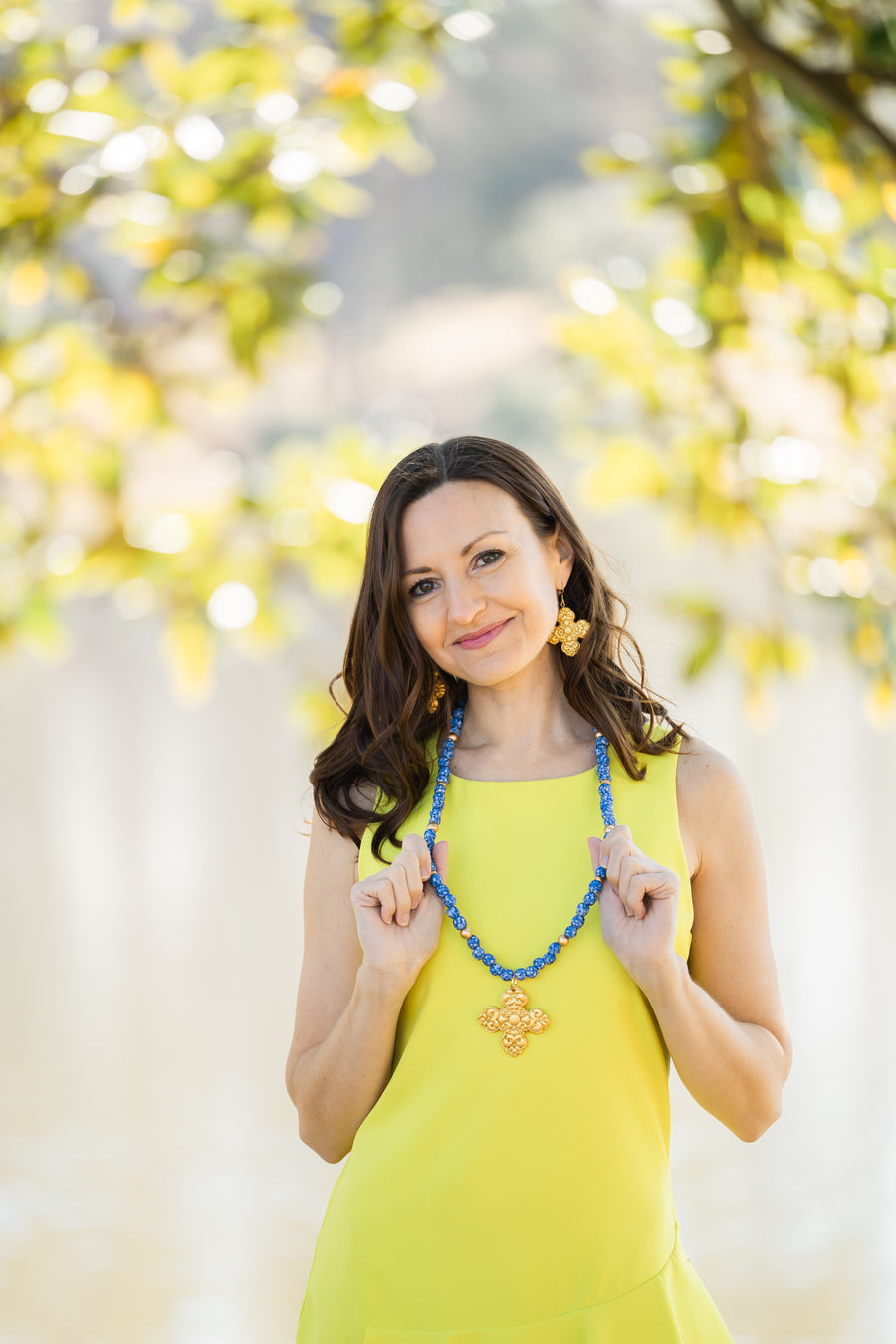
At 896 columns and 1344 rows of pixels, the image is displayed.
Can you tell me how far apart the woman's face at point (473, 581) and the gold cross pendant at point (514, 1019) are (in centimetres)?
36

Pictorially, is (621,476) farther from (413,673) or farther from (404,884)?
(404,884)

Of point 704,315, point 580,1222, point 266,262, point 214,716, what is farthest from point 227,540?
point 214,716

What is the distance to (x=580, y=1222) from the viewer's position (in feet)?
4.75

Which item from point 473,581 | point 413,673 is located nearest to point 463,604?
point 473,581

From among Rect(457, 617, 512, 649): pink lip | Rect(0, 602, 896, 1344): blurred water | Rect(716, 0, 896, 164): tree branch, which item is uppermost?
Rect(716, 0, 896, 164): tree branch

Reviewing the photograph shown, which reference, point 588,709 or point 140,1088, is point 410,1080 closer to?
point 588,709

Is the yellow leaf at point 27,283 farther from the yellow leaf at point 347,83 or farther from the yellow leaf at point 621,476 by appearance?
the yellow leaf at point 621,476

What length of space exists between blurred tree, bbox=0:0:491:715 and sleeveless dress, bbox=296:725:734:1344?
1.02 meters

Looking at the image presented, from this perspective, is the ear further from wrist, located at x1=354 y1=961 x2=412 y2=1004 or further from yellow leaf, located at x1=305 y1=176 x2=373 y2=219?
yellow leaf, located at x1=305 y1=176 x2=373 y2=219

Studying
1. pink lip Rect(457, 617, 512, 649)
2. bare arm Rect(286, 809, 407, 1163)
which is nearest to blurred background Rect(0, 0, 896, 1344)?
bare arm Rect(286, 809, 407, 1163)

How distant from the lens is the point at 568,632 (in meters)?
1.67

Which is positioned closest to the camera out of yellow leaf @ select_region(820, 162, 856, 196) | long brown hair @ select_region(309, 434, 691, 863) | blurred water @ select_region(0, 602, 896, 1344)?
long brown hair @ select_region(309, 434, 691, 863)

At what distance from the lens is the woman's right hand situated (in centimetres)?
146

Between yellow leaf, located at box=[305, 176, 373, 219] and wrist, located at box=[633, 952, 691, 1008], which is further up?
yellow leaf, located at box=[305, 176, 373, 219]
